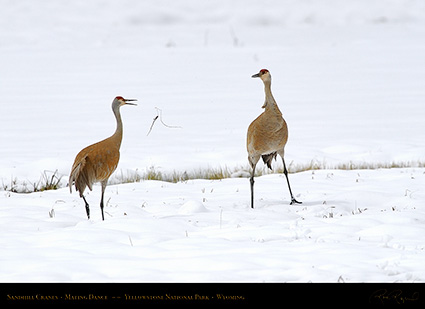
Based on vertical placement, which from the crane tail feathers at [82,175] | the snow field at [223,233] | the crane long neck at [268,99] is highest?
the crane long neck at [268,99]

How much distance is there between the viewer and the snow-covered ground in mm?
6098

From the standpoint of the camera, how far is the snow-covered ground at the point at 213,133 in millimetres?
6098

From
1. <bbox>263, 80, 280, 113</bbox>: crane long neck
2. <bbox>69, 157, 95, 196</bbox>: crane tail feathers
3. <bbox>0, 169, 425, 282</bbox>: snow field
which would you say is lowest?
<bbox>0, 169, 425, 282</bbox>: snow field

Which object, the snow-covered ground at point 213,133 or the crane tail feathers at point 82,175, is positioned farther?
the crane tail feathers at point 82,175

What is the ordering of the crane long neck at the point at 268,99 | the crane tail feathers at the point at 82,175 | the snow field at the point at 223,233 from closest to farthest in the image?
the snow field at the point at 223,233 < the crane tail feathers at the point at 82,175 < the crane long neck at the point at 268,99

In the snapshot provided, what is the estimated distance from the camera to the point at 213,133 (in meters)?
17.5

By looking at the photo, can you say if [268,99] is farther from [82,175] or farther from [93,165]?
[82,175]
